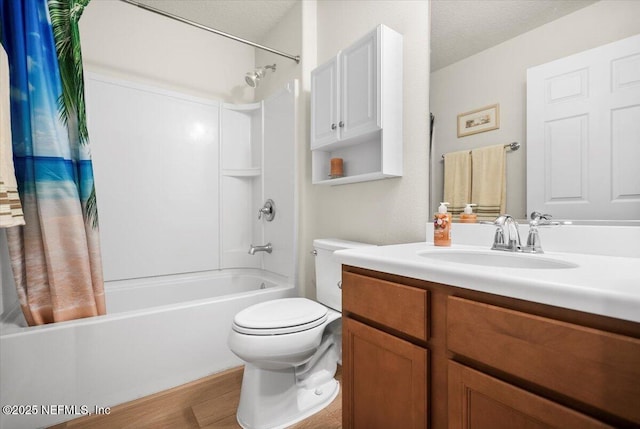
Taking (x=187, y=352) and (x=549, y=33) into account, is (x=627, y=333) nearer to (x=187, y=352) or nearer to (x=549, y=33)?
(x=549, y=33)

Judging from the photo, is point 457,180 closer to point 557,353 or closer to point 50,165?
point 557,353

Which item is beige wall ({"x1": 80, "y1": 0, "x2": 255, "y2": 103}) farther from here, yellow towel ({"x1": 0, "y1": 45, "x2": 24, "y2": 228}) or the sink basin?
the sink basin

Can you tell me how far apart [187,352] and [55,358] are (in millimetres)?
540

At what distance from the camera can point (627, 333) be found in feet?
1.56

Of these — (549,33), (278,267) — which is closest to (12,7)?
(278,267)

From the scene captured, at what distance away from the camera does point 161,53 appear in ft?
7.45

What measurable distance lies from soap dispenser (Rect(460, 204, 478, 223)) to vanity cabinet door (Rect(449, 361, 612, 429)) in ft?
2.25

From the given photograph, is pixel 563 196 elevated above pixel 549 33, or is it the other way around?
pixel 549 33

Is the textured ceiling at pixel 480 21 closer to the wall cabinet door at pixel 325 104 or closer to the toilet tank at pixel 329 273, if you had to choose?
the wall cabinet door at pixel 325 104

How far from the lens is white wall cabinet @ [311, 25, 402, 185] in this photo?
1.38 meters

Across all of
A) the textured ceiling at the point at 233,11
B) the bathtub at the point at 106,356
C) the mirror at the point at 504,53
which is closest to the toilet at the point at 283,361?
the bathtub at the point at 106,356

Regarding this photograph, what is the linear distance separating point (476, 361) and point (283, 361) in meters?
0.81

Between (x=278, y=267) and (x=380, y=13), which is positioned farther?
(x=278, y=267)

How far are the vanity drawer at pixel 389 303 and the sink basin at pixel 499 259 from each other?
0.25m
